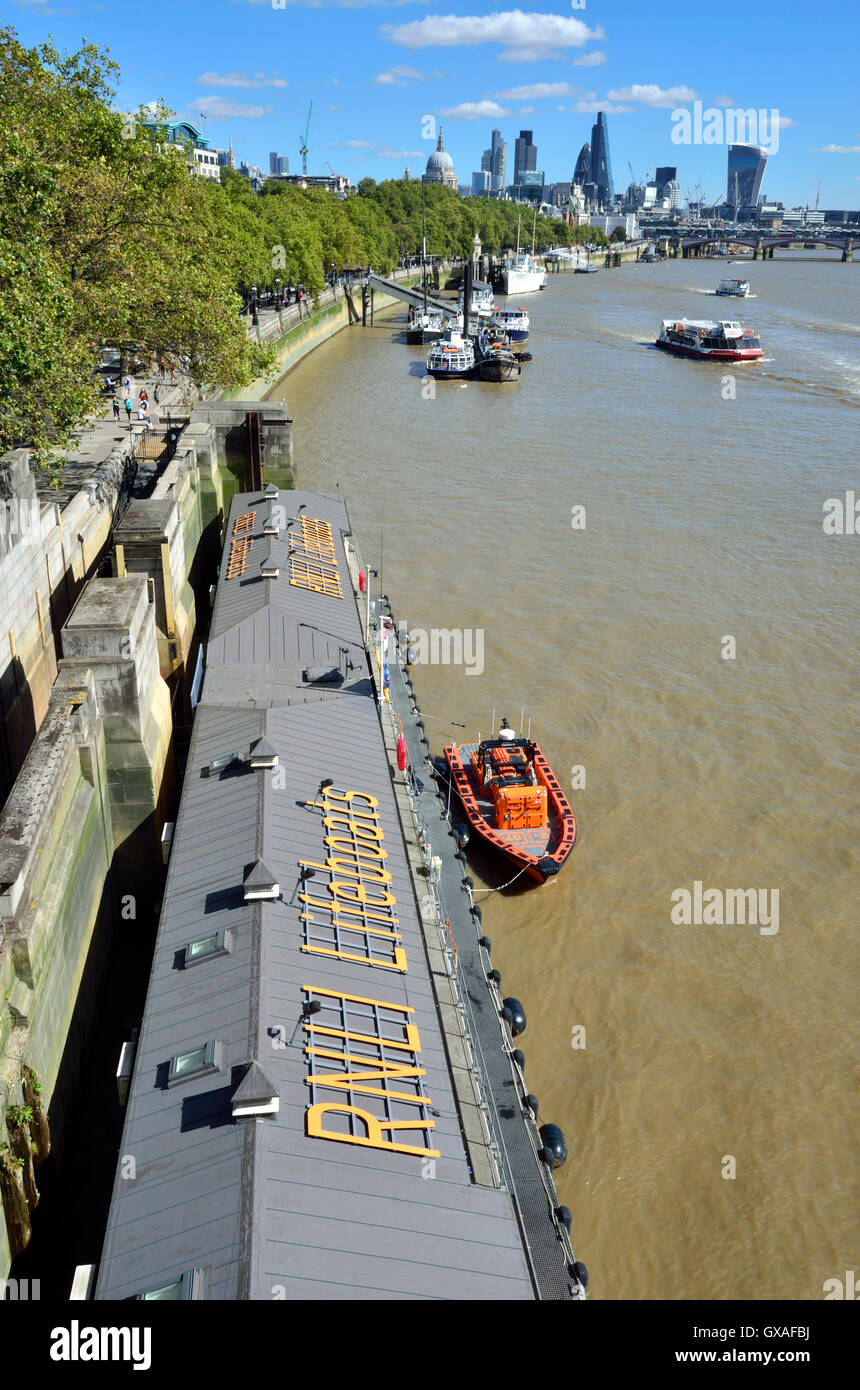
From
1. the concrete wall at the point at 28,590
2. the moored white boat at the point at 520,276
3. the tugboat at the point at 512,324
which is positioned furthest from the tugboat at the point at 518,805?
the moored white boat at the point at 520,276

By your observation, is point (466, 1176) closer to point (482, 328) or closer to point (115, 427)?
point (115, 427)

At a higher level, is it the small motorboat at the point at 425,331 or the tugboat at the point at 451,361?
the small motorboat at the point at 425,331

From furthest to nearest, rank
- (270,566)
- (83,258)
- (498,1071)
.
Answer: (83,258) < (270,566) < (498,1071)

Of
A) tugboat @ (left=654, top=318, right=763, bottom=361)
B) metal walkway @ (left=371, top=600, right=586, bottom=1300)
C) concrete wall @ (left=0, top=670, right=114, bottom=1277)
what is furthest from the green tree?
tugboat @ (left=654, top=318, right=763, bottom=361)

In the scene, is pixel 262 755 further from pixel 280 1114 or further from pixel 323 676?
pixel 280 1114

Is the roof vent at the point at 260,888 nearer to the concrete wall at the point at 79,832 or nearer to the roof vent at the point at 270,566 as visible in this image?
the concrete wall at the point at 79,832

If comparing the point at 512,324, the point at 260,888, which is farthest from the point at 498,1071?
the point at 512,324

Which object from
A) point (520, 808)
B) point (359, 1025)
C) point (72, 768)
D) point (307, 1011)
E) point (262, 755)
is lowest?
point (359, 1025)
